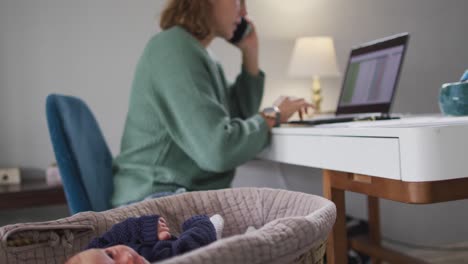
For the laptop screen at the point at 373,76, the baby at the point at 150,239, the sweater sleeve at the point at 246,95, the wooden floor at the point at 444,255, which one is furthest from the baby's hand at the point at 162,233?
the wooden floor at the point at 444,255

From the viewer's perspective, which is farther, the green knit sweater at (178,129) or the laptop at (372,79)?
the laptop at (372,79)

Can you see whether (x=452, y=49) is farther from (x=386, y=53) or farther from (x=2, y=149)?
(x=2, y=149)

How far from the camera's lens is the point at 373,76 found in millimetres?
1451

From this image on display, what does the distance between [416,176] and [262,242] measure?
0.31m

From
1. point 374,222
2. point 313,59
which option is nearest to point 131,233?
point 374,222

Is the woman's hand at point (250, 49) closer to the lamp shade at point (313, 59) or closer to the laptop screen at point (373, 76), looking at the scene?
the laptop screen at point (373, 76)

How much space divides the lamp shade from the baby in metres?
1.54

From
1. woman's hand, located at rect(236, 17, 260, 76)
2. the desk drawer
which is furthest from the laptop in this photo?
woman's hand, located at rect(236, 17, 260, 76)

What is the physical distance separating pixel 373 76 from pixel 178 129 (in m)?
0.62

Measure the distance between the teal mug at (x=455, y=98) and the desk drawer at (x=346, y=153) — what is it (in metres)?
0.32

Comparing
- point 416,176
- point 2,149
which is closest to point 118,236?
point 416,176

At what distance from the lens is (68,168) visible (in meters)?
1.11

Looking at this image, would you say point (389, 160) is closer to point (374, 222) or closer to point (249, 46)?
point (249, 46)

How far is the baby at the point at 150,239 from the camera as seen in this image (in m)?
0.58
